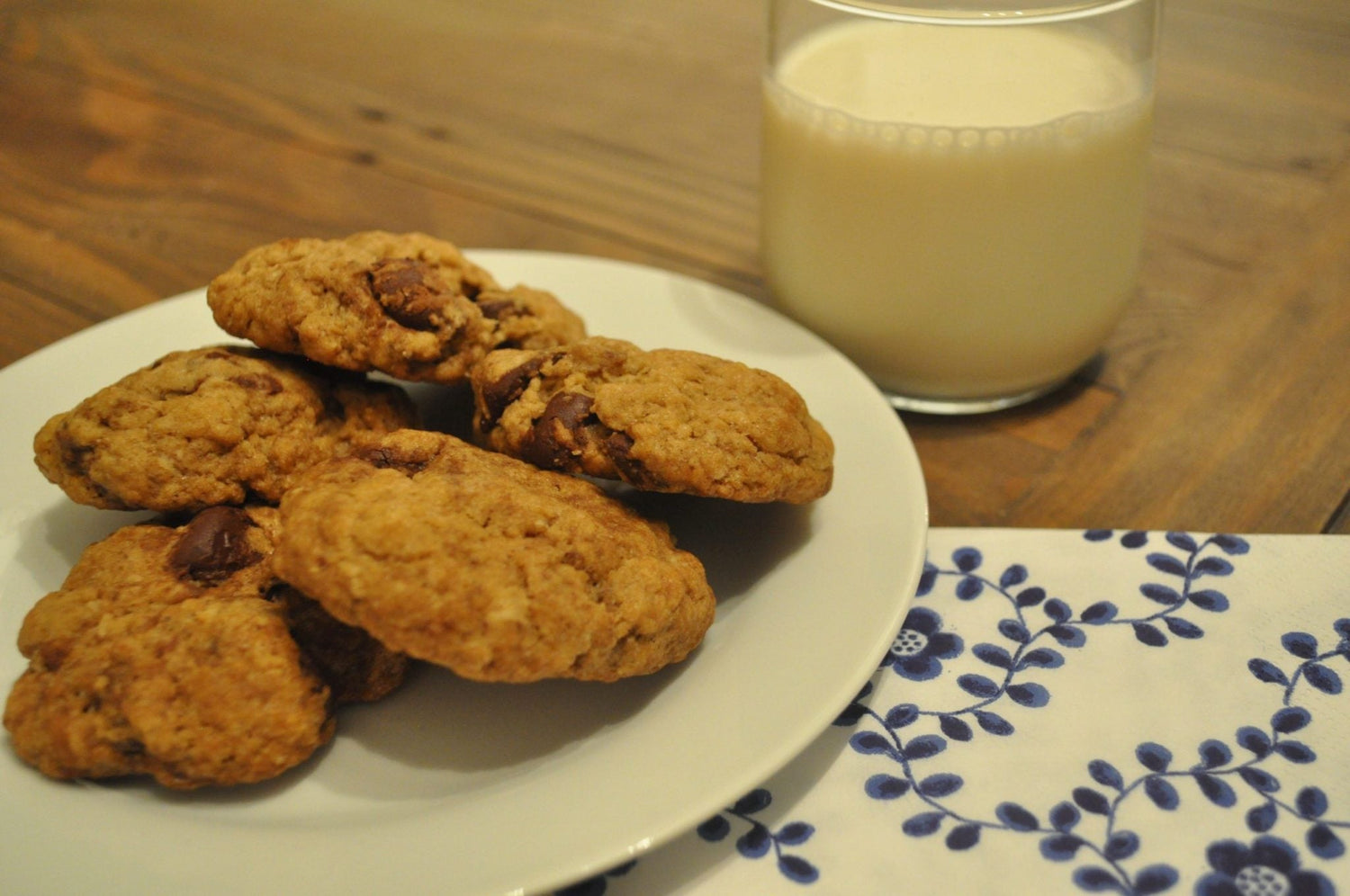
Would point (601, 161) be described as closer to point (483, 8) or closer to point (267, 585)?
point (483, 8)

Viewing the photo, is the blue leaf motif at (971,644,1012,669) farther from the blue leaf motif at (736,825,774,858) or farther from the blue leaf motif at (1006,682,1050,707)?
the blue leaf motif at (736,825,774,858)

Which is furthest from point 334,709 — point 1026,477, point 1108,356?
point 1108,356

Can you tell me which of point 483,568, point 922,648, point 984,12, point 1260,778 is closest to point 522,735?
point 483,568

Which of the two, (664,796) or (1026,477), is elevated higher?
(664,796)

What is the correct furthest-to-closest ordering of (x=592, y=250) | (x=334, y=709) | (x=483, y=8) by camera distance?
(x=483, y=8) → (x=592, y=250) → (x=334, y=709)

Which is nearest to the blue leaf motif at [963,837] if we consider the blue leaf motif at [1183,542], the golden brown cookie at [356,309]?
the blue leaf motif at [1183,542]

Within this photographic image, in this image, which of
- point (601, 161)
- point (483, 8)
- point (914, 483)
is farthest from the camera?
point (483, 8)

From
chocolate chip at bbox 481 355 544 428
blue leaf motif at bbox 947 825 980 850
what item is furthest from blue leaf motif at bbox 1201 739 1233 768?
chocolate chip at bbox 481 355 544 428
